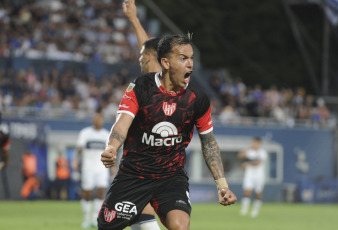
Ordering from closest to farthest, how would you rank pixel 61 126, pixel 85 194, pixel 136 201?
pixel 136 201, pixel 85 194, pixel 61 126

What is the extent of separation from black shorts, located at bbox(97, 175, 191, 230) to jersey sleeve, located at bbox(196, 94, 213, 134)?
2.09 feet

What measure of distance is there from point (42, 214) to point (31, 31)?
468 inches

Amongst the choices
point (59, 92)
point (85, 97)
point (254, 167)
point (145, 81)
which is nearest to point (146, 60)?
point (145, 81)

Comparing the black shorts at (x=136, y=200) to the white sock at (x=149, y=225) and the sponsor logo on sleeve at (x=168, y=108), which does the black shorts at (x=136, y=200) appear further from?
Answer: the sponsor logo on sleeve at (x=168, y=108)

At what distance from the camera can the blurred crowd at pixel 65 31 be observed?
3173 centimetres

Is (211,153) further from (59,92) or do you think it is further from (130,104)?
(59,92)

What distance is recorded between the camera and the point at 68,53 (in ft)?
108

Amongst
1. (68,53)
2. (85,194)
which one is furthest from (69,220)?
(68,53)

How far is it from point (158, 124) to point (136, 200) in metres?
0.78

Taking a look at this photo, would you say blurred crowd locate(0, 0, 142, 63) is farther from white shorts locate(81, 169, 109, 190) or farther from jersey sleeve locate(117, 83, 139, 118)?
jersey sleeve locate(117, 83, 139, 118)

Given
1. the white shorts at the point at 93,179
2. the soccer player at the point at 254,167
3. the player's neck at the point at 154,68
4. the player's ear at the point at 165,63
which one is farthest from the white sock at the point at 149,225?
the soccer player at the point at 254,167

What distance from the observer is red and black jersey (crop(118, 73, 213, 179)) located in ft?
24.6

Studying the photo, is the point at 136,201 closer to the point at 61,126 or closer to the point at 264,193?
→ the point at 61,126

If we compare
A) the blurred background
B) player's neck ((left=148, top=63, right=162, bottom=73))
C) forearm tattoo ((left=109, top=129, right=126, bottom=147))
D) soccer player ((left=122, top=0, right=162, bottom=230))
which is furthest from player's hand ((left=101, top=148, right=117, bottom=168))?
the blurred background
